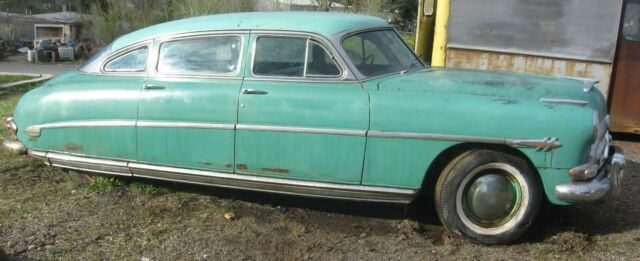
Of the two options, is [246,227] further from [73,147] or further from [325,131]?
[73,147]

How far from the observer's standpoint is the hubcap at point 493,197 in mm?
3979

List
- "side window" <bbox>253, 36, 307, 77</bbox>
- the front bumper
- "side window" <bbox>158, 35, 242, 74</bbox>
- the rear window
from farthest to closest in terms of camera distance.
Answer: the front bumper, the rear window, "side window" <bbox>158, 35, 242, 74</bbox>, "side window" <bbox>253, 36, 307, 77</bbox>

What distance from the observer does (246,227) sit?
4.31 metres

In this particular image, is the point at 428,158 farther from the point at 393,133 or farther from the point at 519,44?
the point at 519,44

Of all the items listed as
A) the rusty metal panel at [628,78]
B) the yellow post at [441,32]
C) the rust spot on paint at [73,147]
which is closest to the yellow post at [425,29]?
the yellow post at [441,32]

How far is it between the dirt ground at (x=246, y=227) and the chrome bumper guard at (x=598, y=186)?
1.18 ft

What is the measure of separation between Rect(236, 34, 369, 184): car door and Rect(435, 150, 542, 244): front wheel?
2.13 feet

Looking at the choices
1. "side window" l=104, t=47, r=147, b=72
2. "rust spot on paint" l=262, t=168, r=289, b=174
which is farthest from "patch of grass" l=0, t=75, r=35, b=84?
"rust spot on paint" l=262, t=168, r=289, b=174

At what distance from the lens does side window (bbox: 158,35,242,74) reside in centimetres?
452

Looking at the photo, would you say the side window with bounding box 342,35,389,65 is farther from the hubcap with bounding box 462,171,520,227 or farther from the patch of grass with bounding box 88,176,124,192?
the patch of grass with bounding box 88,176,124,192

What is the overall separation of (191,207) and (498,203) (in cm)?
233

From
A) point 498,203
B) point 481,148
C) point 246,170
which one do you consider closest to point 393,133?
point 481,148

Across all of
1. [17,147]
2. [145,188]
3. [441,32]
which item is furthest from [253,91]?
[441,32]

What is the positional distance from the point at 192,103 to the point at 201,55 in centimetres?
43
